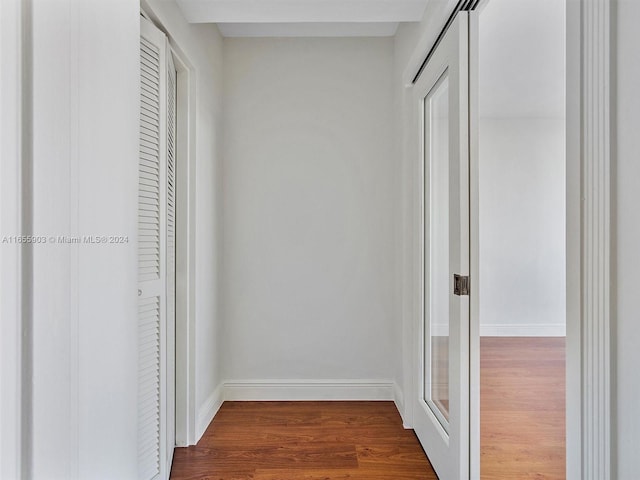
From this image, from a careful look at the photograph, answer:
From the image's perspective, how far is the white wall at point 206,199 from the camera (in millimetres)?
2189

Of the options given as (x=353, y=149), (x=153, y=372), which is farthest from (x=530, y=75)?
(x=153, y=372)

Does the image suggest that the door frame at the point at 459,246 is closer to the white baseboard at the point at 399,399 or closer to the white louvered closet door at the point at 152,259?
the white baseboard at the point at 399,399

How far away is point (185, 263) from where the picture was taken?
2.12m

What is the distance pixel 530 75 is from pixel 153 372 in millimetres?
3709

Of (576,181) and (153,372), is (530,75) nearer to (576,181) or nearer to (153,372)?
(576,181)

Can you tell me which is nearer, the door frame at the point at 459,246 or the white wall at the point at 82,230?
the white wall at the point at 82,230

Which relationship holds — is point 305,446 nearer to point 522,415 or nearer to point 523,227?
point 522,415

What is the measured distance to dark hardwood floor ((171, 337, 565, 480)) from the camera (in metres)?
1.91

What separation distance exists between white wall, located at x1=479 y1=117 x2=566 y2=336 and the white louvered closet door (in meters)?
4.15

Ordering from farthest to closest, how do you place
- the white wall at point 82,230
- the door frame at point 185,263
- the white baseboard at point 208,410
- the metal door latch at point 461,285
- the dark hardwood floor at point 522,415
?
1. the white baseboard at point 208,410
2. the door frame at point 185,263
3. the dark hardwood floor at point 522,415
4. the metal door latch at point 461,285
5. the white wall at point 82,230

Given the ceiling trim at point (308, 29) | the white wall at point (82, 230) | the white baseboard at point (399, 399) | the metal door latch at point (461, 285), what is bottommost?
the white baseboard at point (399, 399)

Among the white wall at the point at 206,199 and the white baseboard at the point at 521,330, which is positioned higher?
the white wall at the point at 206,199
